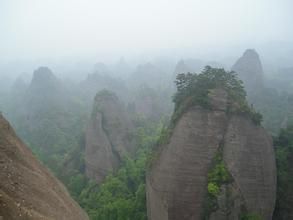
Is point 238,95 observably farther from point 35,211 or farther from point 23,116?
point 23,116

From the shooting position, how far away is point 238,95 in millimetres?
21734

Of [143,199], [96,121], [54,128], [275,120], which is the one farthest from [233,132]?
[54,128]

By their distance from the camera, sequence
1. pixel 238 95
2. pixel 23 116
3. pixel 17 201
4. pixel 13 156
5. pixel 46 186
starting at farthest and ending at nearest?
pixel 23 116
pixel 238 95
pixel 46 186
pixel 13 156
pixel 17 201

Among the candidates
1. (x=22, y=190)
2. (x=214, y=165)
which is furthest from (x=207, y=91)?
(x=22, y=190)

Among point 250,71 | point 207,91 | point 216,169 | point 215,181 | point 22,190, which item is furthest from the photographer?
point 250,71

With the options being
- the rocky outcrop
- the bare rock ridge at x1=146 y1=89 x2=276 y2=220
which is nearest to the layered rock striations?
the bare rock ridge at x1=146 y1=89 x2=276 y2=220

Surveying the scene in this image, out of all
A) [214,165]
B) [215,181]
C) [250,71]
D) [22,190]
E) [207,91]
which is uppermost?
[207,91]

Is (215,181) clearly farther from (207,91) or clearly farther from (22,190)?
(22,190)

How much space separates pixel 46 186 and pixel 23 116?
207 ft

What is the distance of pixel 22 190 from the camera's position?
31.7 ft

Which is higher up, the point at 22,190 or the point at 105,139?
the point at 22,190

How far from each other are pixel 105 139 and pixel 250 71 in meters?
53.9

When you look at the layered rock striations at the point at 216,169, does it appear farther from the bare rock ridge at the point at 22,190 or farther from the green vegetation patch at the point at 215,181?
the bare rock ridge at the point at 22,190

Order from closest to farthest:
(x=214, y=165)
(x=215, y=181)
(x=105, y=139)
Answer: (x=215, y=181)
(x=214, y=165)
(x=105, y=139)
